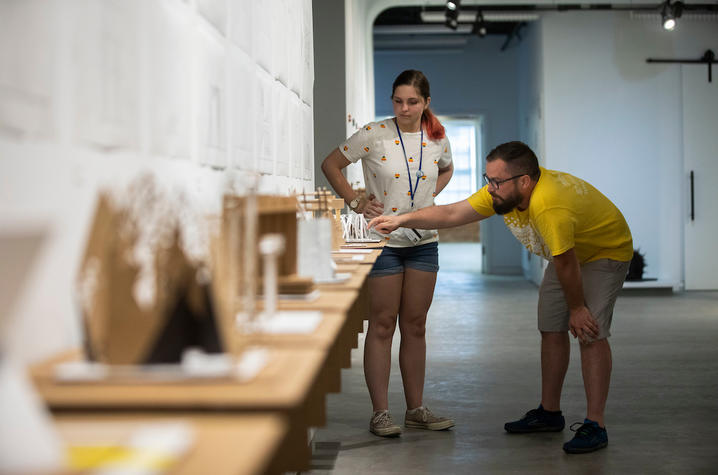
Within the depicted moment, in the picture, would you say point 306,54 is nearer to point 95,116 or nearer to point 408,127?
point 408,127

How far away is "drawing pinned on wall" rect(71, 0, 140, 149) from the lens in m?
1.43

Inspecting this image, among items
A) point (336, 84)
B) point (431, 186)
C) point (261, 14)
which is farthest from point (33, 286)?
point (336, 84)

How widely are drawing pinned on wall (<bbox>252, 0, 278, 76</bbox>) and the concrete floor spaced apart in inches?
68.5

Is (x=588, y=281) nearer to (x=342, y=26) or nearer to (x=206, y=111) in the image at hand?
(x=206, y=111)

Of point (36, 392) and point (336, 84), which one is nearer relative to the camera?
point (36, 392)

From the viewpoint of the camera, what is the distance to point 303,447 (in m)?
1.97

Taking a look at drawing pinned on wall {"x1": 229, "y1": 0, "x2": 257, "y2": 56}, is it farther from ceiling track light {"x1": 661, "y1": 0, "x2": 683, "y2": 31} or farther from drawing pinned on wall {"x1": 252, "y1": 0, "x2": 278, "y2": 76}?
ceiling track light {"x1": 661, "y1": 0, "x2": 683, "y2": 31}

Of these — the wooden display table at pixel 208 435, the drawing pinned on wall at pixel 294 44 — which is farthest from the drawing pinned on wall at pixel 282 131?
the wooden display table at pixel 208 435

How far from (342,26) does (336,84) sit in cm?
39

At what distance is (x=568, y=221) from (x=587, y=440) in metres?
1.03

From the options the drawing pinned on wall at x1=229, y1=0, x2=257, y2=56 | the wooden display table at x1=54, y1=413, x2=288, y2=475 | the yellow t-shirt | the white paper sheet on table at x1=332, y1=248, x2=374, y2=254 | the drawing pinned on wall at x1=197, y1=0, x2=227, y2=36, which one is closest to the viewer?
the wooden display table at x1=54, y1=413, x2=288, y2=475

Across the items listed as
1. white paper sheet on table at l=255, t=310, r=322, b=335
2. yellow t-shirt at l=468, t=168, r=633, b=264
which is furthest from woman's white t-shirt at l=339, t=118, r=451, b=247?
white paper sheet on table at l=255, t=310, r=322, b=335

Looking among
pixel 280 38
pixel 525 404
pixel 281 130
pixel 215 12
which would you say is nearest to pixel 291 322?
pixel 215 12

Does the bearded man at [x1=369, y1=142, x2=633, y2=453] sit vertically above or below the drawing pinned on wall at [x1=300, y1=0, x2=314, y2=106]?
below
